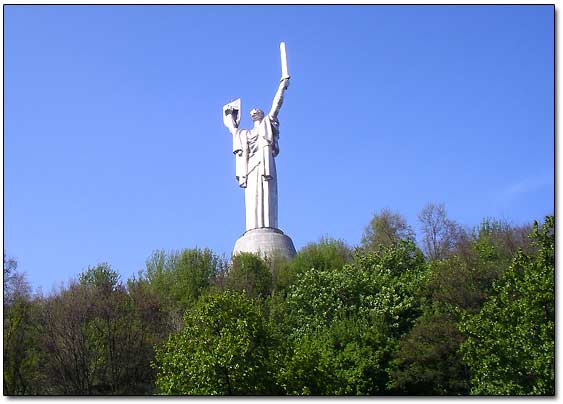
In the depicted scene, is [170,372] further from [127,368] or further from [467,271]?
[467,271]

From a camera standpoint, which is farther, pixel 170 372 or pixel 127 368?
pixel 127 368

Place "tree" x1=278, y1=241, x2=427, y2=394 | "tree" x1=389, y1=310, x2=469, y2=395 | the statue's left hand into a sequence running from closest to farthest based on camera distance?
"tree" x1=389, y1=310, x2=469, y2=395
"tree" x1=278, y1=241, x2=427, y2=394
the statue's left hand

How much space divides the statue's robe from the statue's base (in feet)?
1.52

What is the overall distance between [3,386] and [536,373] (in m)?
13.8

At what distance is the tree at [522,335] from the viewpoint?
765 inches

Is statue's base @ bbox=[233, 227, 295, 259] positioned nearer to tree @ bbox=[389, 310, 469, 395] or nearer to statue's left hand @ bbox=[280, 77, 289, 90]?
statue's left hand @ bbox=[280, 77, 289, 90]

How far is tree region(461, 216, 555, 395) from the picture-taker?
19.4m

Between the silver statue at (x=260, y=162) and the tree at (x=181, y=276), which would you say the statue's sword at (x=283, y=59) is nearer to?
the silver statue at (x=260, y=162)

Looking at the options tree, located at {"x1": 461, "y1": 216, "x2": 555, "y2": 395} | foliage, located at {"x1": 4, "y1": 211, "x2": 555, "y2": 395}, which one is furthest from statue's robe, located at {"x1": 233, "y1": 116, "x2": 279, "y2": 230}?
tree, located at {"x1": 461, "y1": 216, "x2": 555, "y2": 395}

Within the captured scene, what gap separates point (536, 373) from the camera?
63.7ft

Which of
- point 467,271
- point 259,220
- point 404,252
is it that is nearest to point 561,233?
point 467,271

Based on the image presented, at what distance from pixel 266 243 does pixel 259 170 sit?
4.00 m

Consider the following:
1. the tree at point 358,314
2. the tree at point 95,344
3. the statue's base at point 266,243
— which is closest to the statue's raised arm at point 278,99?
the statue's base at point 266,243

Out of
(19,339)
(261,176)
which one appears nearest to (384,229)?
(261,176)
